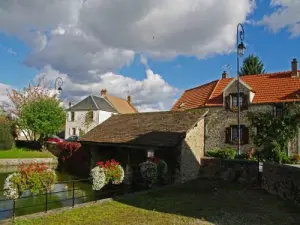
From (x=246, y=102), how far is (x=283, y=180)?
12.9 metres

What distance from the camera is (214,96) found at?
26.6m

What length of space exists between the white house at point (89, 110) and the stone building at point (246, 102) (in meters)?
20.7

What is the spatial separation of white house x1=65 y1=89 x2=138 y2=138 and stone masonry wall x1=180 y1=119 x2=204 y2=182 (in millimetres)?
26323

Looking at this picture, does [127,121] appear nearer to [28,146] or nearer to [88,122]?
[28,146]

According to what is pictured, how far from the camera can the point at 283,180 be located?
12023mm

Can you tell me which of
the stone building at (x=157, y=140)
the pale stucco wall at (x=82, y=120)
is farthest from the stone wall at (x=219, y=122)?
the pale stucco wall at (x=82, y=120)

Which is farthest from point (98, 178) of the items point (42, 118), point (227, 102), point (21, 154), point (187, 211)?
point (42, 118)

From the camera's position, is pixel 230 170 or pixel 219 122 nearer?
pixel 230 170

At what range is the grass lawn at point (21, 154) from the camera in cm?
2848

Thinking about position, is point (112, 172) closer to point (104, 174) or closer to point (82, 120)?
point (104, 174)

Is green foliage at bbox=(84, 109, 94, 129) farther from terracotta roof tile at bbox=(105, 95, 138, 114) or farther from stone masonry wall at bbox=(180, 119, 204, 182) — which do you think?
stone masonry wall at bbox=(180, 119, 204, 182)

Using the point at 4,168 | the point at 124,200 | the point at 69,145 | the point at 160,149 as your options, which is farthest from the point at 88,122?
the point at 124,200

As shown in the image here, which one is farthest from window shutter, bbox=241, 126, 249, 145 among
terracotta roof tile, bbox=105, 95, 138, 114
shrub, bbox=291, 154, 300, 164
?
terracotta roof tile, bbox=105, 95, 138, 114

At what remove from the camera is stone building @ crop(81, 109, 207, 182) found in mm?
16781
